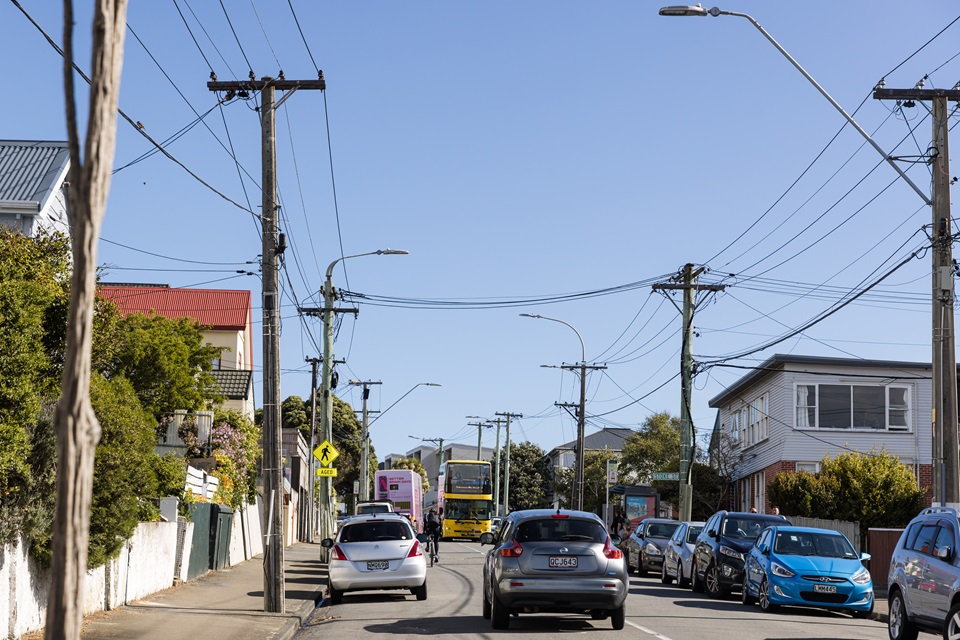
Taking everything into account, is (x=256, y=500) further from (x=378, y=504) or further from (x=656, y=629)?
(x=656, y=629)

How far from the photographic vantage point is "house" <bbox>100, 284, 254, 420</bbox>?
175ft

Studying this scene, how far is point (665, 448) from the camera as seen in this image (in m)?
72.6

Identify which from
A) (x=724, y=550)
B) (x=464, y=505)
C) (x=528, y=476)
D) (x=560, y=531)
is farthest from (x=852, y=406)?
(x=528, y=476)

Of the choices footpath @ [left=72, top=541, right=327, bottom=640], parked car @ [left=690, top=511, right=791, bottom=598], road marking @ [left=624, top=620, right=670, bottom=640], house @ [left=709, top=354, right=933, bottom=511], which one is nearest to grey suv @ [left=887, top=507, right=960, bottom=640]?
road marking @ [left=624, top=620, right=670, bottom=640]

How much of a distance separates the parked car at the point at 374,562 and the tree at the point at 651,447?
166 ft

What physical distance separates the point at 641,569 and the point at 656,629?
16.9 meters

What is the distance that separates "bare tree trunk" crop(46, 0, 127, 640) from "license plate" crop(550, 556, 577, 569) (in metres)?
11.4

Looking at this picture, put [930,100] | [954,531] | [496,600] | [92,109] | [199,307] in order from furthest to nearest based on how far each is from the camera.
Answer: [199,307]
[930,100]
[496,600]
[954,531]
[92,109]

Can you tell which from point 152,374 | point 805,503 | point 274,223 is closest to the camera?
point 274,223

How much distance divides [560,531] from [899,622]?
4.40 m

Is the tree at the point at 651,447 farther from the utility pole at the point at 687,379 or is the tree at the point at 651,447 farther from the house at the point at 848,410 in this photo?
the utility pole at the point at 687,379

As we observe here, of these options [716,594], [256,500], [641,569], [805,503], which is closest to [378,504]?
[256,500]

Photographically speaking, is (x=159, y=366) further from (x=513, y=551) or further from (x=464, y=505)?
(x=464, y=505)

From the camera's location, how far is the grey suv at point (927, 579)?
1390 centimetres
